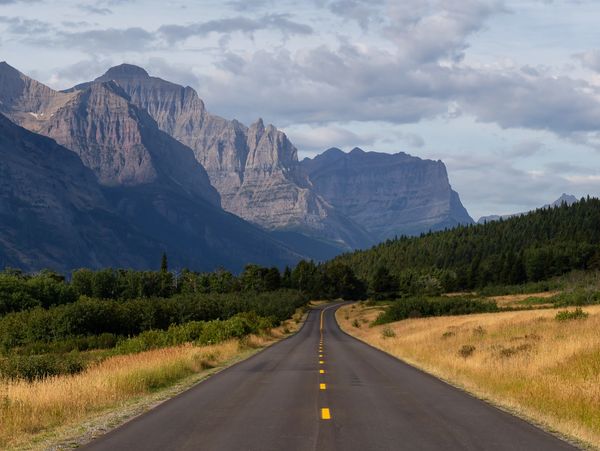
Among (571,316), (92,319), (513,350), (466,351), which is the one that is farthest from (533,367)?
(92,319)

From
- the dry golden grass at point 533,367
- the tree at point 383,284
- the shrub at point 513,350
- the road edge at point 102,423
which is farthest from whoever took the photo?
the tree at point 383,284

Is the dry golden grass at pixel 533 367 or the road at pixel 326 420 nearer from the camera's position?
the road at pixel 326 420

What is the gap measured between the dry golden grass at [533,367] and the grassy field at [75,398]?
32.5ft

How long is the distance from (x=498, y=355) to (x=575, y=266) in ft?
490

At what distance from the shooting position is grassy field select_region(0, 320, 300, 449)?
14750 millimetres

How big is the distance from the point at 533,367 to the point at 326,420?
11405mm

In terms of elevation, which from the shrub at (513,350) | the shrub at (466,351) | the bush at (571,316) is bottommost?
the shrub at (466,351)

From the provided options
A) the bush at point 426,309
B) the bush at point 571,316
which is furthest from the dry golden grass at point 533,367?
the bush at point 426,309

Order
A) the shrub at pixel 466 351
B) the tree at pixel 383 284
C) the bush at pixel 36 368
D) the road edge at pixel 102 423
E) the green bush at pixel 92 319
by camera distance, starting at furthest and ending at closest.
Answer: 1. the tree at pixel 383 284
2. the green bush at pixel 92 319
3. the shrub at pixel 466 351
4. the bush at pixel 36 368
5. the road edge at pixel 102 423

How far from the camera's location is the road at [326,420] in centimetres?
1280

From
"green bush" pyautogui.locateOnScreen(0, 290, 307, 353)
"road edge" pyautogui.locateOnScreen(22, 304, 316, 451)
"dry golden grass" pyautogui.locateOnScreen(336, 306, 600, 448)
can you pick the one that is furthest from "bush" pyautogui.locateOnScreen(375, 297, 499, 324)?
"road edge" pyautogui.locateOnScreen(22, 304, 316, 451)

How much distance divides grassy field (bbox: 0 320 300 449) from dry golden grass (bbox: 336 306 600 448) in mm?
9898

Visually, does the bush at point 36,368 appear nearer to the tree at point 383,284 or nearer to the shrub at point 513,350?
the shrub at point 513,350

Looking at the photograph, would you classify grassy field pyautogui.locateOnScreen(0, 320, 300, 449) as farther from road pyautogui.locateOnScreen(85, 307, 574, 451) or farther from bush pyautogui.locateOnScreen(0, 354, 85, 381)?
bush pyautogui.locateOnScreen(0, 354, 85, 381)
